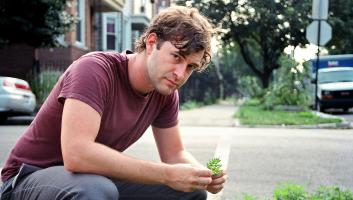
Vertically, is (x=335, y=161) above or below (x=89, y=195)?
below

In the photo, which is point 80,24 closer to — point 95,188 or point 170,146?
point 170,146

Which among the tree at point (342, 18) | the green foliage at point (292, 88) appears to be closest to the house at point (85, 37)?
the green foliage at point (292, 88)

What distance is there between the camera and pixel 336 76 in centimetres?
2078

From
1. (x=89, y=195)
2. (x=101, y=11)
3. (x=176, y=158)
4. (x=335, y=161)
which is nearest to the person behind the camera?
(x=89, y=195)

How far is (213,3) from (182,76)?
1106 inches

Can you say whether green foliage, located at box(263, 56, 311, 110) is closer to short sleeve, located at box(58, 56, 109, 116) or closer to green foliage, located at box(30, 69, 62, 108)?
green foliage, located at box(30, 69, 62, 108)

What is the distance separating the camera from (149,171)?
2.27m

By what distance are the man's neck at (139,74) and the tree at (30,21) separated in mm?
13060

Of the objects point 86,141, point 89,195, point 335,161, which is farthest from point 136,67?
point 335,161

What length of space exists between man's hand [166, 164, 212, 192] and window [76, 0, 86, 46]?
19.3 m

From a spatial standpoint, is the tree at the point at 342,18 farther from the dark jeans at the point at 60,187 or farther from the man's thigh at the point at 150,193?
the dark jeans at the point at 60,187

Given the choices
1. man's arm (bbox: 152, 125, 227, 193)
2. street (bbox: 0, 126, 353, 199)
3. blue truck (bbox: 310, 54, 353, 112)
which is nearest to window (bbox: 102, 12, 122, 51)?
blue truck (bbox: 310, 54, 353, 112)

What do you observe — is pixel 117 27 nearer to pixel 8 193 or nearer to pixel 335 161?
pixel 335 161

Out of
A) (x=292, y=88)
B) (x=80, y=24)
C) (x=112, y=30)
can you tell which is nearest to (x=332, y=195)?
(x=292, y=88)
